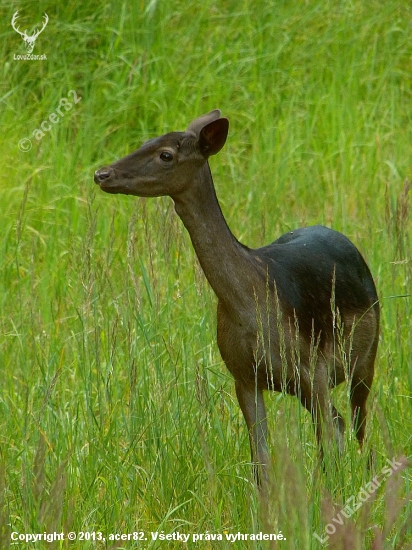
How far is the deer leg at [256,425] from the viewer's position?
3854 mm

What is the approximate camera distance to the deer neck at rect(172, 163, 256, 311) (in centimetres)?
380

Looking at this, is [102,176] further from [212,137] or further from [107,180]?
[212,137]

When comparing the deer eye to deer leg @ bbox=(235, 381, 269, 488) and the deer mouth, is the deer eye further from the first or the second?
deer leg @ bbox=(235, 381, 269, 488)

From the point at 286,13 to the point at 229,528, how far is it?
5.93 metres

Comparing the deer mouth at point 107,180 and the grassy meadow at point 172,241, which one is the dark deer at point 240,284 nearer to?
the deer mouth at point 107,180

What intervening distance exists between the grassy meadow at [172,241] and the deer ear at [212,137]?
1.64 ft

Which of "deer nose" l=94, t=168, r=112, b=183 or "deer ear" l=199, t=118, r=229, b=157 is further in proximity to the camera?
"deer ear" l=199, t=118, r=229, b=157

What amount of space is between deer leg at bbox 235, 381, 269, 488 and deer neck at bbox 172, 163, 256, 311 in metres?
0.30

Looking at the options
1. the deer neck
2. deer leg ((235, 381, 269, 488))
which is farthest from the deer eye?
deer leg ((235, 381, 269, 488))

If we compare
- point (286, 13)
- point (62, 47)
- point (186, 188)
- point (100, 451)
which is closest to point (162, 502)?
point (100, 451)

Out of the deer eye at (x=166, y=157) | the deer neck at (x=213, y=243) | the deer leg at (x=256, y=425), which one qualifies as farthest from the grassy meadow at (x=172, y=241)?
the deer eye at (x=166, y=157)

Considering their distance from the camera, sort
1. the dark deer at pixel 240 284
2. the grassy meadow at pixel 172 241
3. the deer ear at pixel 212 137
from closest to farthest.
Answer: the grassy meadow at pixel 172 241, the dark deer at pixel 240 284, the deer ear at pixel 212 137

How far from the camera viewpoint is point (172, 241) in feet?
14.8

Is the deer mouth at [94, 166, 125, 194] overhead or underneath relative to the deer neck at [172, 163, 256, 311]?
overhead
